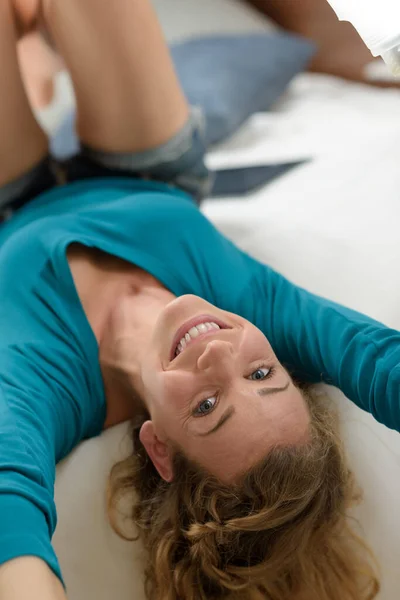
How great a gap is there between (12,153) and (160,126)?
292mm

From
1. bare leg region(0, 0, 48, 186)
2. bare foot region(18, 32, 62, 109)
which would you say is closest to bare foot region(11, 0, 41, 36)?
bare leg region(0, 0, 48, 186)

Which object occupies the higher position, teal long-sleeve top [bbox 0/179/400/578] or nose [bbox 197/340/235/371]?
nose [bbox 197/340/235/371]

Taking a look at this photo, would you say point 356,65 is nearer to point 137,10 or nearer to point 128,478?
point 137,10

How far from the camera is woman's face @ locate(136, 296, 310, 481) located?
996mm

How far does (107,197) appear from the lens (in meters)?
1.44

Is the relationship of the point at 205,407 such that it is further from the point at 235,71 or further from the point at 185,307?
the point at 235,71

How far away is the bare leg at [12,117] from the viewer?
4.58 feet

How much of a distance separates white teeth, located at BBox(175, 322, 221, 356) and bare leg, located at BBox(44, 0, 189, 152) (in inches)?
20.8

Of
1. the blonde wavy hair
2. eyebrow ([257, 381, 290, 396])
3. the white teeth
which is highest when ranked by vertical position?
the white teeth

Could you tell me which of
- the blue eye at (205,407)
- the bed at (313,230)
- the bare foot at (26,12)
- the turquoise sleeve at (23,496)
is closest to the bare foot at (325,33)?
the bed at (313,230)

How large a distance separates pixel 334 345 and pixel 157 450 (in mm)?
313

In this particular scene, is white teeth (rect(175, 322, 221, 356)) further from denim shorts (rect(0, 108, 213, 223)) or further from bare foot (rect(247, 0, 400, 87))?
bare foot (rect(247, 0, 400, 87))

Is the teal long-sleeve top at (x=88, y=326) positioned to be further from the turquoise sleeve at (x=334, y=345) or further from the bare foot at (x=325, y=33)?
the bare foot at (x=325, y=33)

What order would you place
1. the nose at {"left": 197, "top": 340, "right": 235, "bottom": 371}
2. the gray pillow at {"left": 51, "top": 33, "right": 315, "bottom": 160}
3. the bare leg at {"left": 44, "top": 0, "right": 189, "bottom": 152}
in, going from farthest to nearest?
1. the gray pillow at {"left": 51, "top": 33, "right": 315, "bottom": 160}
2. the bare leg at {"left": 44, "top": 0, "right": 189, "bottom": 152}
3. the nose at {"left": 197, "top": 340, "right": 235, "bottom": 371}
